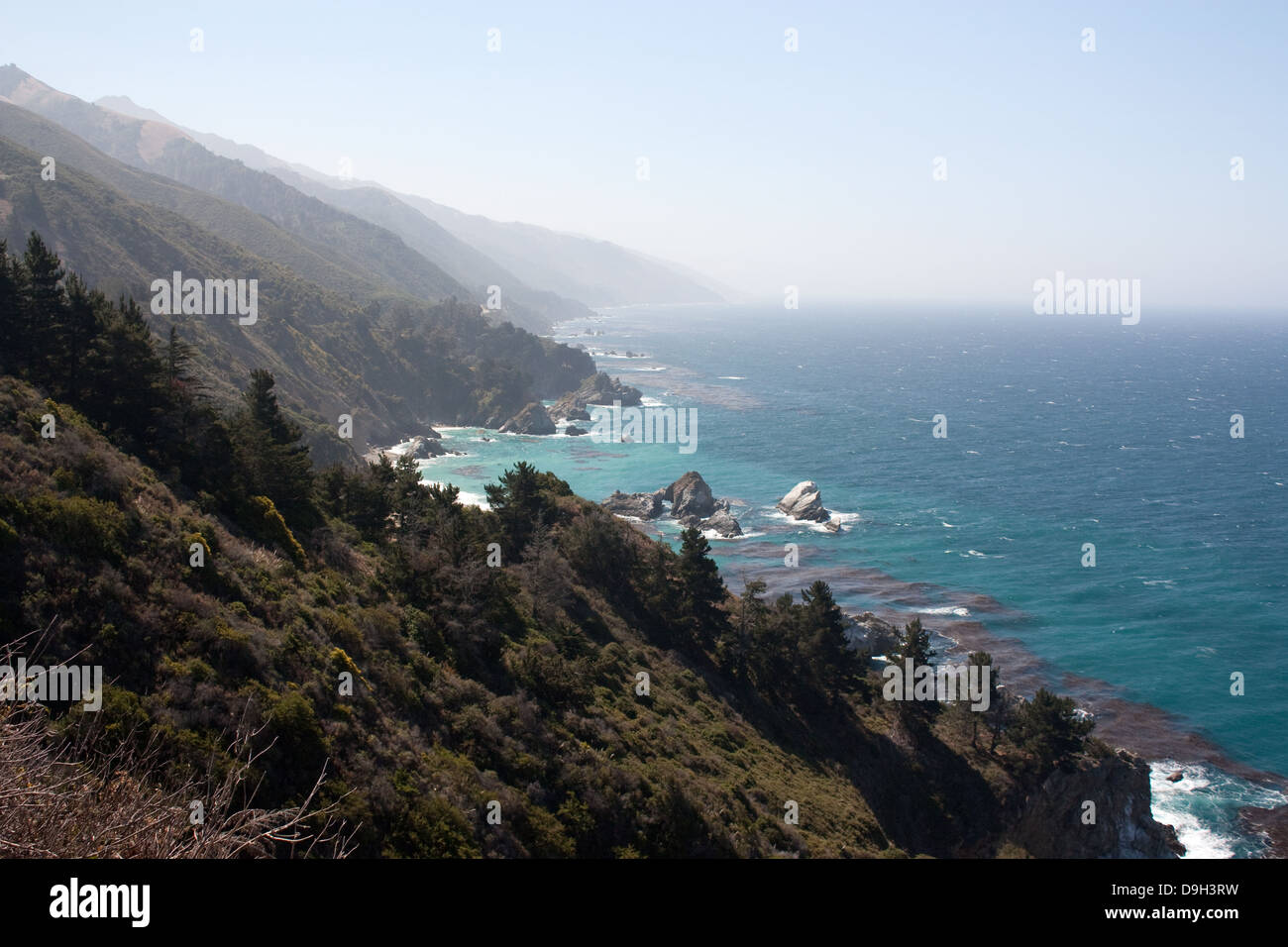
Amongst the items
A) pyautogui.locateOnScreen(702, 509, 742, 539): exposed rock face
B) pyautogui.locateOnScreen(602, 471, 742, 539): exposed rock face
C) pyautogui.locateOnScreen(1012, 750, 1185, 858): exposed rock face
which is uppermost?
pyautogui.locateOnScreen(602, 471, 742, 539): exposed rock face

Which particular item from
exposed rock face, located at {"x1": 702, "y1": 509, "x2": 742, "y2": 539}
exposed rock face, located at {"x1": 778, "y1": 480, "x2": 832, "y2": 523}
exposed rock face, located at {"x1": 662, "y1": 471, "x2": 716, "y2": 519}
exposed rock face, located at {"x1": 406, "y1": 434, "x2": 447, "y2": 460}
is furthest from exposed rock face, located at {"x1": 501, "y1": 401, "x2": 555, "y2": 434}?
exposed rock face, located at {"x1": 778, "y1": 480, "x2": 832, "y2": 523}

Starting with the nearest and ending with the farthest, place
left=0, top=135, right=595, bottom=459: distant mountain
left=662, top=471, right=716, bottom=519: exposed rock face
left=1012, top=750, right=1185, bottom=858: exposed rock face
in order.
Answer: left=1012, top=750, right=1185, bottom=858: exposed rock face
left=662, top=471, right=716, bottom=519: exposed rock face
left=0, top=135, right=595, bottom=459: distant mountain

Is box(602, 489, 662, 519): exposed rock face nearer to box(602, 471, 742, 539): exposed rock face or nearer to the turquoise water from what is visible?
box(602, 471, 742, 539): exposed rock face

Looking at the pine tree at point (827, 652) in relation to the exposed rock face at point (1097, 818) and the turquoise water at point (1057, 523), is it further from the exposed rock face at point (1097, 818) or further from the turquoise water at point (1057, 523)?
the turquoise water at point (1057, 523)

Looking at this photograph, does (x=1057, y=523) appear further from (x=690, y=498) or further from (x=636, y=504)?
(x=636, y=504)

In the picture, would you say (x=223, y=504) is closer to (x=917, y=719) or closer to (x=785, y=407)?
(x=917, y=719)

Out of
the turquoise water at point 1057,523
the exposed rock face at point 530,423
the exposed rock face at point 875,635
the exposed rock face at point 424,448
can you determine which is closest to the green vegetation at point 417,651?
the exposed rock face at point 875,635
